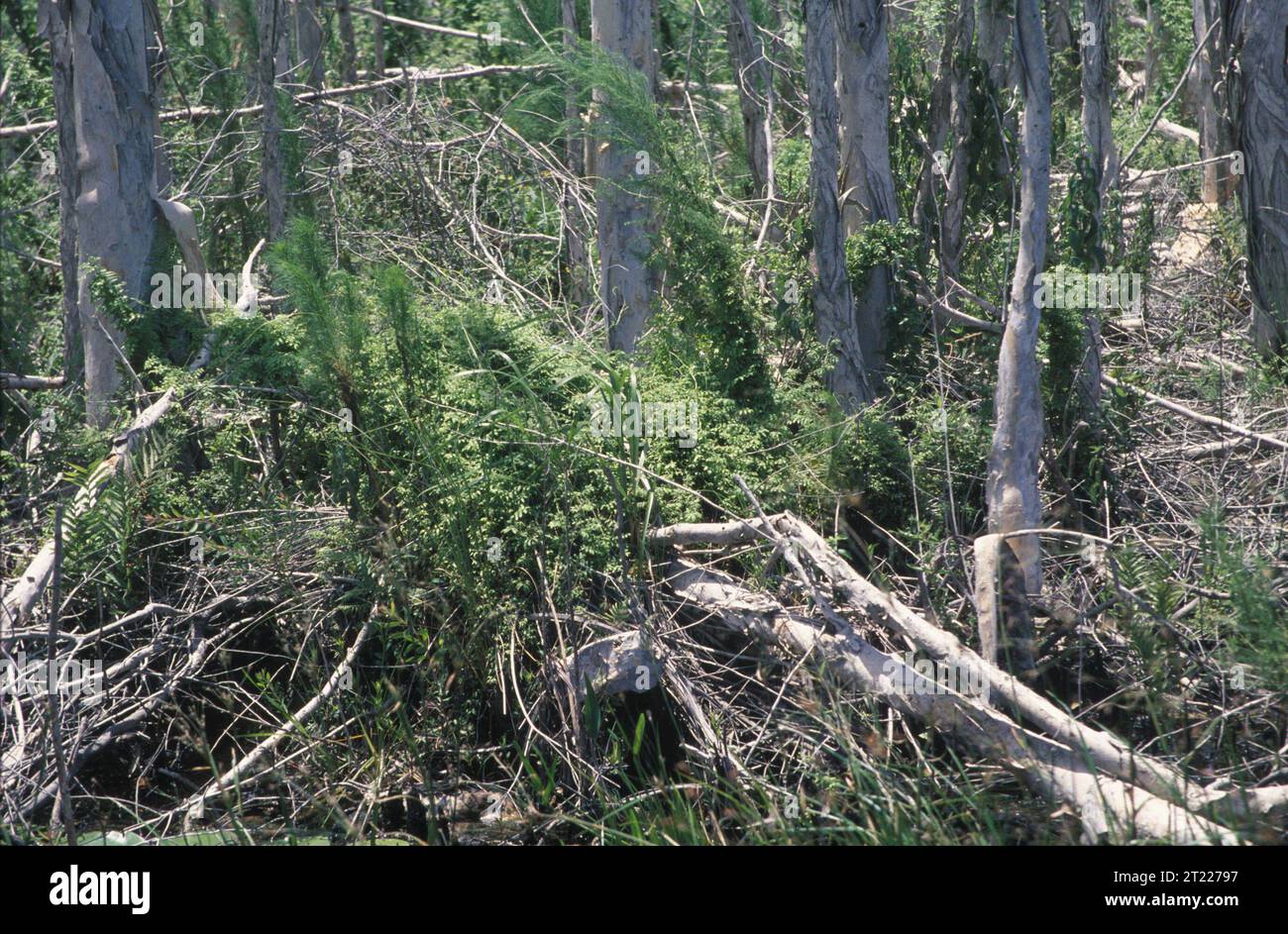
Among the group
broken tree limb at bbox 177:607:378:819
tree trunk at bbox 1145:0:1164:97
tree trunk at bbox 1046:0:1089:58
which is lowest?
broken tree limb at bbox 177:607:378:819

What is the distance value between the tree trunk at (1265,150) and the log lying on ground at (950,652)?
3261 mm

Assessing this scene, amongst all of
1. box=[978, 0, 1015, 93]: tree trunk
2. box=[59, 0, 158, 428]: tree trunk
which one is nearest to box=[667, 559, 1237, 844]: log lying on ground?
box=[59, 0, 158, 428]: tree trunk

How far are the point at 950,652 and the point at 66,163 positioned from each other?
191 inches

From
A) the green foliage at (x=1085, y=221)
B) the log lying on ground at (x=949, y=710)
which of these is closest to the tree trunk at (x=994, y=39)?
the green foliage at (x=1085, y=221)

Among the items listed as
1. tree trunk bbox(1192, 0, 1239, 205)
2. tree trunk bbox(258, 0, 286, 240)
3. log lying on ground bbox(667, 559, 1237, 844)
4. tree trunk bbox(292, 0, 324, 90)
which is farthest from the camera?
tree trunk bbox(292, 0, 324, 90)

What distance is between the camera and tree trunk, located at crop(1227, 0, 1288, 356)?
630cm

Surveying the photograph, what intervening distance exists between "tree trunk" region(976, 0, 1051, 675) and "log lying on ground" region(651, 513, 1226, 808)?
10.6 inches

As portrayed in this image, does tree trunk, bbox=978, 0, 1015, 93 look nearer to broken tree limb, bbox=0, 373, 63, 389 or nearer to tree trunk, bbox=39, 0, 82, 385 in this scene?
tree trunk, bbox=39, 0, 82, 385

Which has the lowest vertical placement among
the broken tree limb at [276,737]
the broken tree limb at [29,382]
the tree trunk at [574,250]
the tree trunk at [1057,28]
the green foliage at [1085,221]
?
the broken tree limb at [276,737]

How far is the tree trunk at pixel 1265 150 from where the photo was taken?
6.30 meters

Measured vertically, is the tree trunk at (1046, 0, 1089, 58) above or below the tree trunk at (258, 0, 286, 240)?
above

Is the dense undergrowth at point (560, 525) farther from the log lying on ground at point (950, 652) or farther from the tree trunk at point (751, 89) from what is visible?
the tree trunk at point (751, 89)
